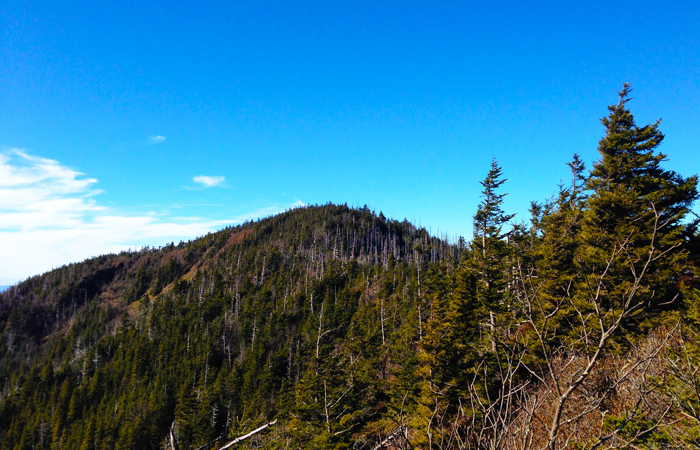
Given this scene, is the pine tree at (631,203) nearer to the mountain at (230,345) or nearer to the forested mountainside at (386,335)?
the forested mountainside at (386,335)

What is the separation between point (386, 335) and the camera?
48.6m

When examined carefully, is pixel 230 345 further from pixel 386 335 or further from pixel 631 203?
pixel 631 203

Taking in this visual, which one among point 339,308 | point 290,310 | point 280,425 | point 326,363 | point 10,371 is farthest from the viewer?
point 10,371

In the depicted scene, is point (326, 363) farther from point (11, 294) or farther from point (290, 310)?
point (11, 294)

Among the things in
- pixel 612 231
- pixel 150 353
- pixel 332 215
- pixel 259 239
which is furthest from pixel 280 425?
pixel 332 215

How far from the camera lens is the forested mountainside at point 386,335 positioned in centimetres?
565

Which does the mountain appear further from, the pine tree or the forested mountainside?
the pine tree

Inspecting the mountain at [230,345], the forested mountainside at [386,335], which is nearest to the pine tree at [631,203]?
the forested mountainside at [386,335]

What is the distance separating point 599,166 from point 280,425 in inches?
1148

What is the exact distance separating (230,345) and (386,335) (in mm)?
43035

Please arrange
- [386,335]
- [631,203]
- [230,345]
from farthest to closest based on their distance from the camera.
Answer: [230,345] → [386,335] → [631,203]

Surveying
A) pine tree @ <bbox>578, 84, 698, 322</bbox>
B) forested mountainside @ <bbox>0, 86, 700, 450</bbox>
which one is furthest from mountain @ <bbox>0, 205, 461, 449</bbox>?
pine tree @ <bbox>578, 84, 698, 322</bbox>

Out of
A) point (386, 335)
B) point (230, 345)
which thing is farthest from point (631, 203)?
point (230, 345)

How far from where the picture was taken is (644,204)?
46.9 feet
